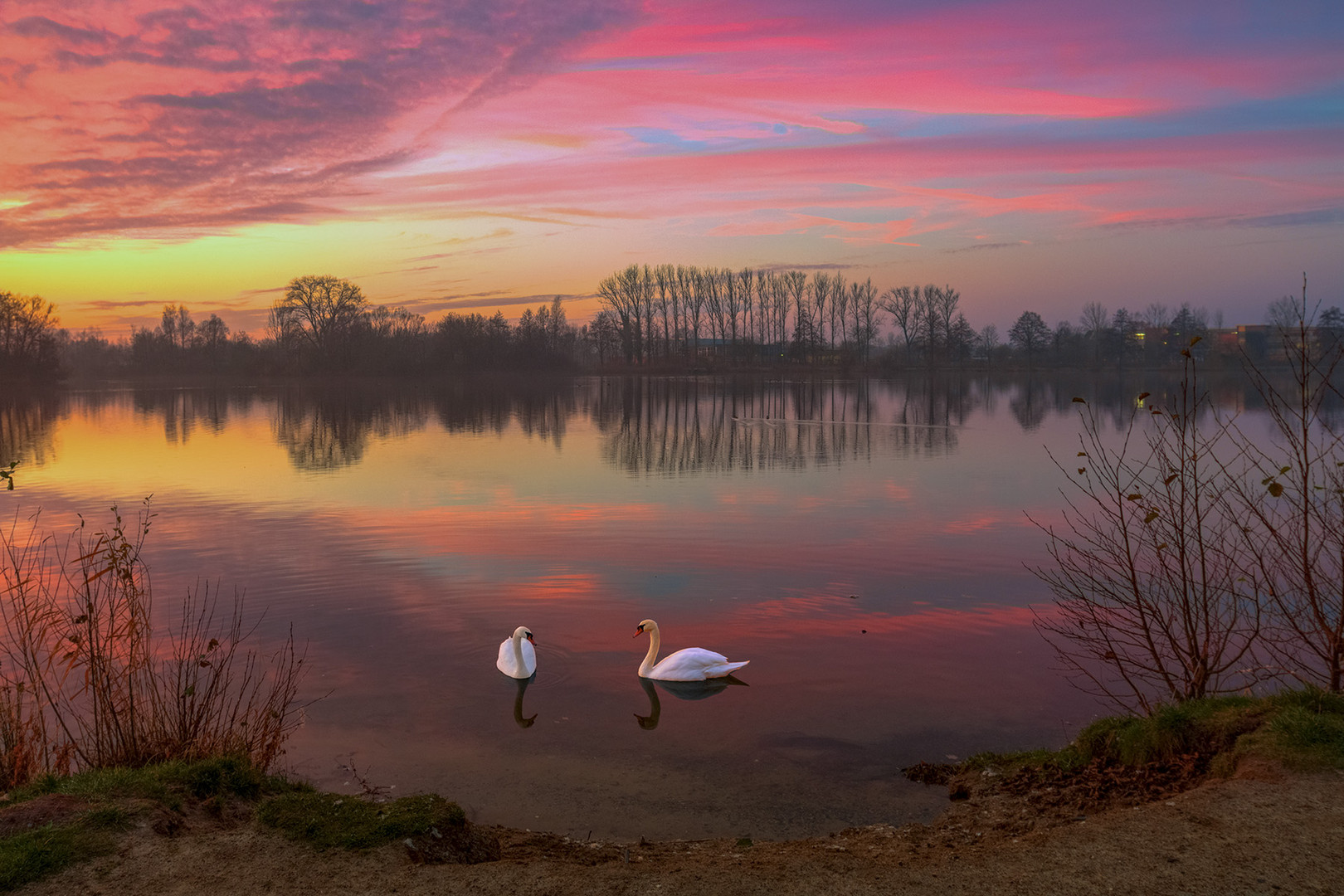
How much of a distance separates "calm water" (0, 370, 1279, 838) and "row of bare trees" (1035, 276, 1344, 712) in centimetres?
84

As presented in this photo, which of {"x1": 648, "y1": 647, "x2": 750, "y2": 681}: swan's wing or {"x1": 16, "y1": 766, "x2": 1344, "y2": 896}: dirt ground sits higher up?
{"x1": 16, "y1": 766, "x2": 1344, "y2": 896}: dirt ground

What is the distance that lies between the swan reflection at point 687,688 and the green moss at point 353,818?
3.64 metres

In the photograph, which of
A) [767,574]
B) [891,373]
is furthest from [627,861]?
[891,373]

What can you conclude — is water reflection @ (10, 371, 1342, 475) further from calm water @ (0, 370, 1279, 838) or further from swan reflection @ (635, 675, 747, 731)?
swan reflection @ (635, 675, 747, 731)

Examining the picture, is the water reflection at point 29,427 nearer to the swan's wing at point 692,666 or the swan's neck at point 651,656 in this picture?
the swan's neck at point 651,656

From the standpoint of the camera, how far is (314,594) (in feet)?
43.3

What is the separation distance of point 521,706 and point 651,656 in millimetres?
1617

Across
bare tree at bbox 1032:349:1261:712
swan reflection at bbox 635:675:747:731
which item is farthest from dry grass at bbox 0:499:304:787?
bare tree at bbox 1032:349:1261:712

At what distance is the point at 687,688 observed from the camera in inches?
391

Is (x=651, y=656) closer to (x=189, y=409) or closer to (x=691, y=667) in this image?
(x=691, y=667)

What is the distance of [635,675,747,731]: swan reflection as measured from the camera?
973cm

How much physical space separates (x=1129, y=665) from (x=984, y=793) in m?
3.88

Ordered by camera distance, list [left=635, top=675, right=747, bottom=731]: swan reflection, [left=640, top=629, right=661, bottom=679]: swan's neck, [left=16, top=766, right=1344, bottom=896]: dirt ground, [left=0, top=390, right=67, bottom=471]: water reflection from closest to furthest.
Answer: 1. [left=16, top=766, right=1344, bottom=896]: dirt ground
2. [left=635, top=675, right=747, bottom=731]: swan reflection
3. [left=640, top=629, right=661, bottom=679]: swan's neck
4. [left=0, top=390, right=67, bottom=471]: water reflection

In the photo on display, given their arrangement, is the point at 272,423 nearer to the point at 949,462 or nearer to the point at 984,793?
the point at 949,462
